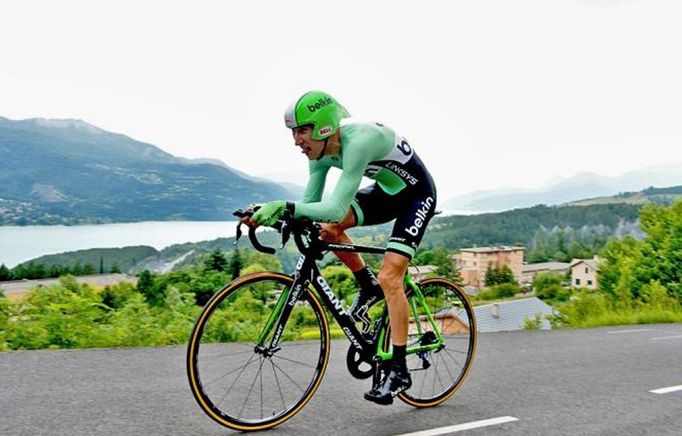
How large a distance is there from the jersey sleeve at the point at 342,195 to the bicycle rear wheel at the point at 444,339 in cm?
120

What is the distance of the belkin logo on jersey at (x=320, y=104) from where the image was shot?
135 inches

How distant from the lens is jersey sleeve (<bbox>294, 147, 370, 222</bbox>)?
3.31 metres

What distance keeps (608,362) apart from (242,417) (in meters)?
4.35

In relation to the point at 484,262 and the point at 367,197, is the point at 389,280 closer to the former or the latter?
the point at 367,197

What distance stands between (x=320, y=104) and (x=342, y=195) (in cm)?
52

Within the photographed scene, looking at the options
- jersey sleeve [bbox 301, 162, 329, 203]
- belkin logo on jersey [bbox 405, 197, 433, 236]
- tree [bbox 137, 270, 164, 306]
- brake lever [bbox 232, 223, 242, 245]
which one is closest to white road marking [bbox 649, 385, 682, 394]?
belkin logo on jersey [bbox 405, 197, 433, 236]

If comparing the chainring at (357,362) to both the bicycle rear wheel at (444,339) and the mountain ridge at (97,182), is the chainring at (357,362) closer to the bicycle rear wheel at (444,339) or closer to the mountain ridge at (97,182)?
Answer: the bicycle rear wheel at (444,339)

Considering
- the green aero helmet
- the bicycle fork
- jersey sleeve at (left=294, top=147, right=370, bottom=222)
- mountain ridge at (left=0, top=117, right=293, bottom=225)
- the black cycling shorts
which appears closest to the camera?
jersey sleeve at (left=294, top=147, right=370, bottom=222)

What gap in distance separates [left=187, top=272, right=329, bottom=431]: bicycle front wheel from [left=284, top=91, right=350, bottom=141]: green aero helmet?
852mm

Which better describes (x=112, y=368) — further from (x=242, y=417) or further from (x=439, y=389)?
(x=439, y=389)

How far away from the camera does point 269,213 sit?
10.3ft

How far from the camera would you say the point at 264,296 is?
3576 mm

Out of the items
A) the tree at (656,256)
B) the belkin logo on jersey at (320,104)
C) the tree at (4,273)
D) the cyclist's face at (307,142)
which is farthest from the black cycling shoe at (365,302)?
the tree at (656,256)

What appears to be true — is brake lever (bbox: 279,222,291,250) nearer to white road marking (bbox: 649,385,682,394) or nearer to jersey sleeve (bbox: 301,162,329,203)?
jersey sleeve (bbox: 301,162,329,203)
